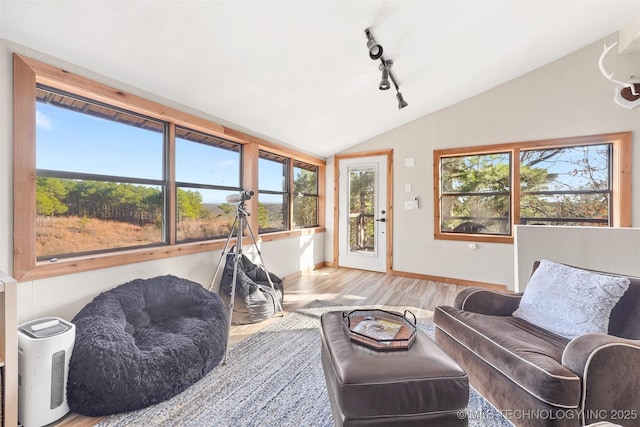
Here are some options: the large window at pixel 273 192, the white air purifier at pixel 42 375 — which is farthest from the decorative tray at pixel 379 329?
the large window at pixel 273 192

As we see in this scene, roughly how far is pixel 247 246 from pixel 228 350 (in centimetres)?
150

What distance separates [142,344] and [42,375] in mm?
485

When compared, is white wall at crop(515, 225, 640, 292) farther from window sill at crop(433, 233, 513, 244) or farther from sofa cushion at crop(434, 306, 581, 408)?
window sill at crop(433, 233, 513, 244)

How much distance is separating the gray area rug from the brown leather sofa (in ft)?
1.00

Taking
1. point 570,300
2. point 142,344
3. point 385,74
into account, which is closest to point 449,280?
point 570,300

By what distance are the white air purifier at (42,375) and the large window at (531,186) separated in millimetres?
4396

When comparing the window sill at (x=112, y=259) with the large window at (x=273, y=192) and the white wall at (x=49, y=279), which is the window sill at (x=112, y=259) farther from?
the large window at (x=273, y=192)

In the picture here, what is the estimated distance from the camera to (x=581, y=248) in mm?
2281

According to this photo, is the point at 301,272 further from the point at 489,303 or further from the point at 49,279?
the point at 49,279

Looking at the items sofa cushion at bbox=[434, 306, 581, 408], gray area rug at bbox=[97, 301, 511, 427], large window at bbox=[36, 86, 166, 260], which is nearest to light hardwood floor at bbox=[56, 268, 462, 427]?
gray area rug at bbox=[97, 301, 511, 427]

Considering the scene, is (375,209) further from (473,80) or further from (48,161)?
(48,161)

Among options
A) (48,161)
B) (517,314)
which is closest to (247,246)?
(48,161)

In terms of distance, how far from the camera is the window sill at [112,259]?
1.84m

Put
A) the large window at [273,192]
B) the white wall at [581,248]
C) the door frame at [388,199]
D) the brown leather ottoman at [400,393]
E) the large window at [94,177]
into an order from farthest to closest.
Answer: the door frame at [388,199] < the large window at [273,192] < the white wall at [581,248] < the large window at [94,177] < the brown leather ottoman at [400,393]
